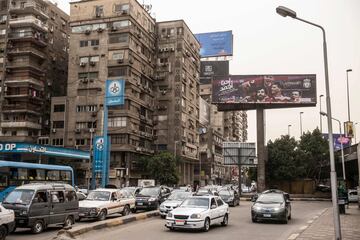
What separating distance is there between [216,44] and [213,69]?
7231 millimetres

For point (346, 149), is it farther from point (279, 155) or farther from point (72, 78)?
point (72, 78)

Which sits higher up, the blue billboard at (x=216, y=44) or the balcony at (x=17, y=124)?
the blue billboard at (x=216, y=44)

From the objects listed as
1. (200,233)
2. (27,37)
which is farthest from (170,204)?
(27,37)

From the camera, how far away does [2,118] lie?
75.4m

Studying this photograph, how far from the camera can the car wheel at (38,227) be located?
17141 millimetres

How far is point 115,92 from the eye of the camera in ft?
141

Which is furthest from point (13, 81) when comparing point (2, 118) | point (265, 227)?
point (265, 227)

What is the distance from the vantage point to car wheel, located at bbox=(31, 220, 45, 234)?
56.2 feet

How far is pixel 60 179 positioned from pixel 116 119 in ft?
128

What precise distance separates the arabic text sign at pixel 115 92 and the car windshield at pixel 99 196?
62.0 ft

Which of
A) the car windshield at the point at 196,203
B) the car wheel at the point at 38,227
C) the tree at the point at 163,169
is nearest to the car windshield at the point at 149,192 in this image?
the car windshield at the point at 196,203

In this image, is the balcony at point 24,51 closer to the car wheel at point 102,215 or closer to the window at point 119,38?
the window at point 119,38

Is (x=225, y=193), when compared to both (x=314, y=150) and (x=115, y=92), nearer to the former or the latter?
(x=115, y=92)

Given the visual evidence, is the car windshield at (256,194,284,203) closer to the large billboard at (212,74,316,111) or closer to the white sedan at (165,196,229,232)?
the white sedan at (165,196,229,232)
